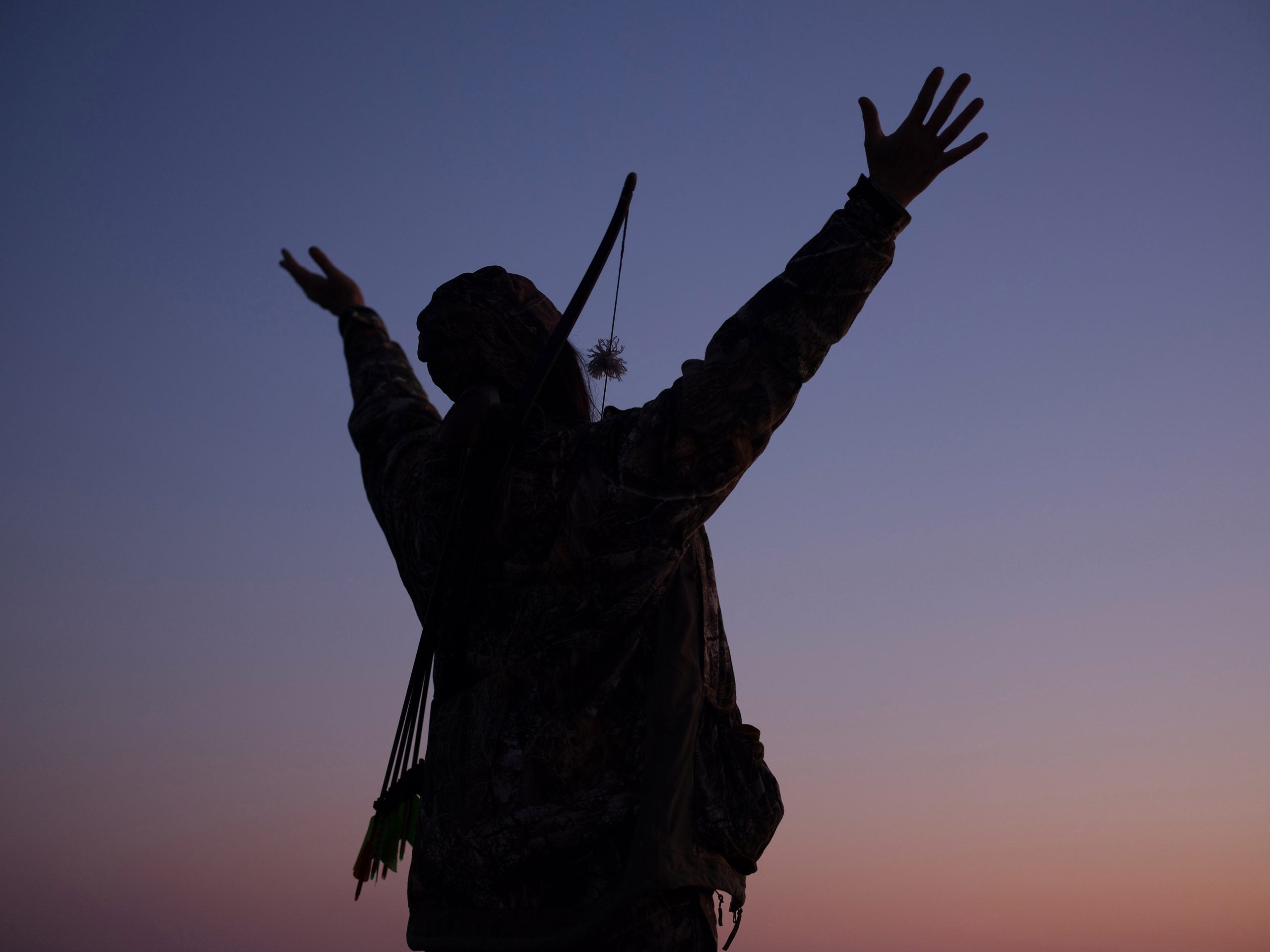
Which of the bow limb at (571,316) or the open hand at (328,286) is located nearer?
the bow limb at (571,316)

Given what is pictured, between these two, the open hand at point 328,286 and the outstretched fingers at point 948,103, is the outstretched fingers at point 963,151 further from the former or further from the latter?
the open hand at point 328,286

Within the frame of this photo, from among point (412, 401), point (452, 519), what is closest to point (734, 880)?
point (452, 519)

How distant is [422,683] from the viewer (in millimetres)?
2639

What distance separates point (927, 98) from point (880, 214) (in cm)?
31

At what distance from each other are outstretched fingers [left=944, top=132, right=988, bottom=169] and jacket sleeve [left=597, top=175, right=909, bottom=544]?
6.6 inches

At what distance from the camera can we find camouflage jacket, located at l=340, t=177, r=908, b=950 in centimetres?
221

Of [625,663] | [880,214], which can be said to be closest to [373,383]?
[625,663]

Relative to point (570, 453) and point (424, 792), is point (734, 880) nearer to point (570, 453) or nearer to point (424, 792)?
point (424, 792)

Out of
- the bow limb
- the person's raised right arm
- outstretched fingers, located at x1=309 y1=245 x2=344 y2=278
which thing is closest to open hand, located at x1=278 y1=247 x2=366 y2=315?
outstretched fingers, located at x1=309 y1=245 x2=344 y2=278

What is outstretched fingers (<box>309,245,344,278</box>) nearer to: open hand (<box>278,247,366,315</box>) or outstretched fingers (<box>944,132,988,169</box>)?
open hand (<box>278,247,366,315</box>)

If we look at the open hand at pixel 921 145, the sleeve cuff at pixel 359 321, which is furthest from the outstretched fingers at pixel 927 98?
the sleeve cuff at pixel 359 321

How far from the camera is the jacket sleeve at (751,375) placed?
7.23ft

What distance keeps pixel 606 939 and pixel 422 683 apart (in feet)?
2.56

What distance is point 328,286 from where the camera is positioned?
155 inches
